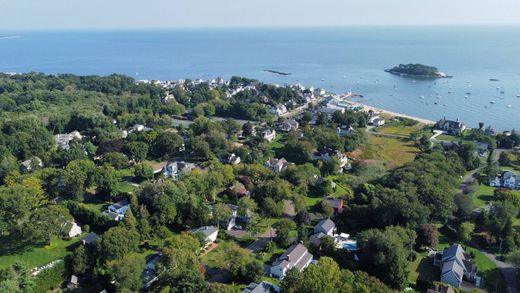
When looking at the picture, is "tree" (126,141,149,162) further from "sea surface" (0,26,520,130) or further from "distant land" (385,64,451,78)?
"distant land" (385,64,451,78)

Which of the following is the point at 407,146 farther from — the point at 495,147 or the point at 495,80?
the point at 495,80

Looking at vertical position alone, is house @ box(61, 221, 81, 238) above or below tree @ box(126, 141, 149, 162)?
below

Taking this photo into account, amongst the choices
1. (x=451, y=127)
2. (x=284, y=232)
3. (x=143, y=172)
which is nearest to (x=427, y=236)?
(x=284, y=232)

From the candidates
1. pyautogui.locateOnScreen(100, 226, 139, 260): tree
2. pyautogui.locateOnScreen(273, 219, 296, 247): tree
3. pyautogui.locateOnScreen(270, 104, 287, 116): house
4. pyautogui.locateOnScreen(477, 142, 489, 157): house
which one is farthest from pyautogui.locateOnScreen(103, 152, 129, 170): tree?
pyautogui.locateOnScreen(477, 142, 489, 157): house

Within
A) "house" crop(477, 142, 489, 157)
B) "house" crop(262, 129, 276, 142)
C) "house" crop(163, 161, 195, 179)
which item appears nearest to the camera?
"house" crop(163, 161, 195, 179)

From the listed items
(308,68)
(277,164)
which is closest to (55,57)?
(308,68)

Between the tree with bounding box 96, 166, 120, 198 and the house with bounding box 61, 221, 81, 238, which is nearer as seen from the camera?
the house with bounding box 61, 221, 81, 238

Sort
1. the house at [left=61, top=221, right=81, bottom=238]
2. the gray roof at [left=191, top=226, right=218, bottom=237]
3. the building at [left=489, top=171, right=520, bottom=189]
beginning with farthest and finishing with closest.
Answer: the building at [left=489, top=171, right=520, bottom=189] → the house at [left=61, top=221, right=81, bottom=238] → the gray roof at [left=191, top=226, right=218, bottom=237]

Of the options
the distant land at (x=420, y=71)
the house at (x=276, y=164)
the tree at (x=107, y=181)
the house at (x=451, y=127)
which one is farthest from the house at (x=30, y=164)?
the distant land at (x=420, y=71)
